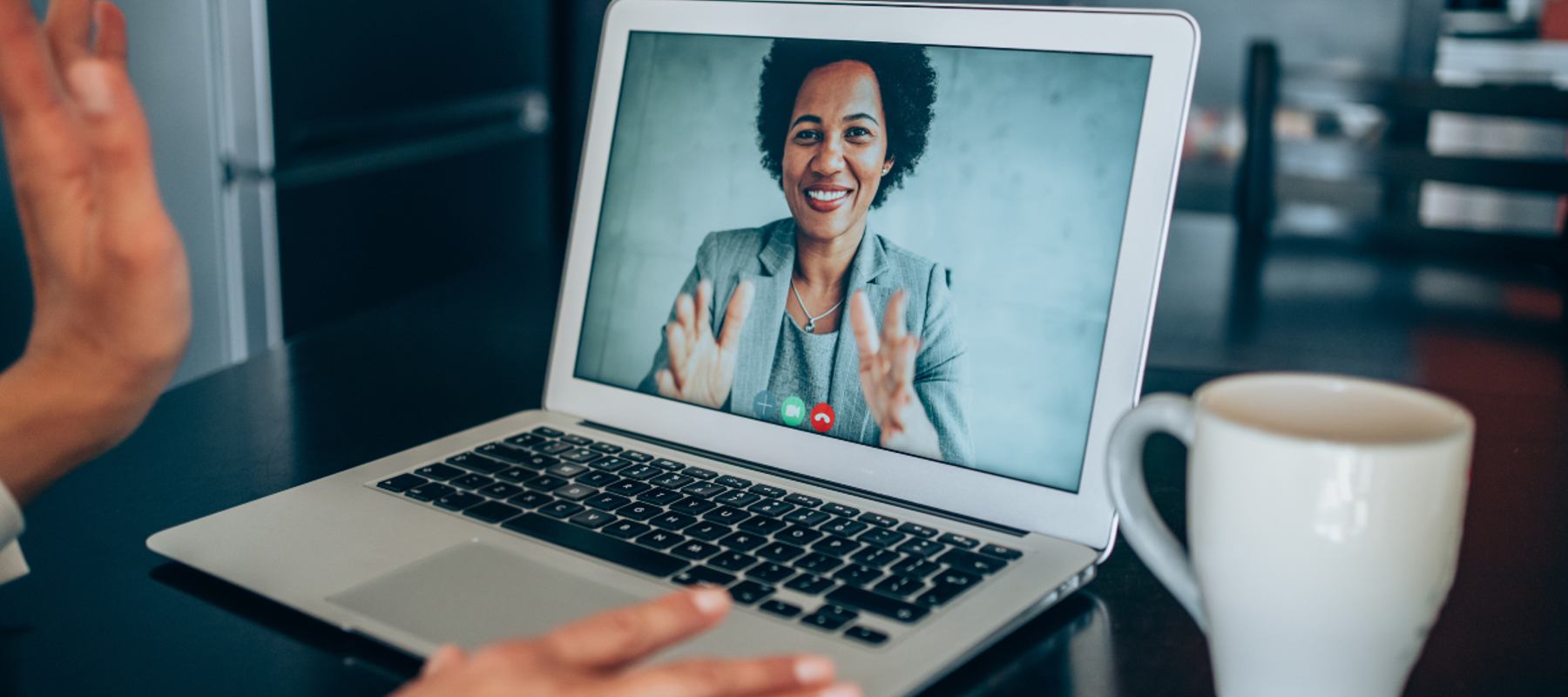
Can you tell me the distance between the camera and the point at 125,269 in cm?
51

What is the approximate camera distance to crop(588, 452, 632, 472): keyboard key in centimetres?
69

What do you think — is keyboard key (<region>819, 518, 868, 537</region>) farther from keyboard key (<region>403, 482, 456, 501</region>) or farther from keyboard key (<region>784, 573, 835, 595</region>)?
keyboard key (<region>403, 482, 456, 501</region>)

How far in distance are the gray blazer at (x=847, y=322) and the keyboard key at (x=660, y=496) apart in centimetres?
9

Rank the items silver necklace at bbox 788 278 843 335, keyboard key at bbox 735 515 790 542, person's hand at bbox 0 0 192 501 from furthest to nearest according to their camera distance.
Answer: silver necklace at bbox 788 278 843 335 → keyboard key at bbox 735 515 790 542 → person's hand at bbox 0 0 192 501

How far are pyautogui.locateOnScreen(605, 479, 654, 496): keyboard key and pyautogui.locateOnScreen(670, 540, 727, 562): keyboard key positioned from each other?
76 mm

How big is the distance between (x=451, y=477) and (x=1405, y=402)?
0.47m

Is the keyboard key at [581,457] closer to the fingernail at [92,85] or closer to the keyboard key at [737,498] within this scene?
the keyboard key at [737,498]

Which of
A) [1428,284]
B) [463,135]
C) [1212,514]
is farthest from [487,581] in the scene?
[463,135]

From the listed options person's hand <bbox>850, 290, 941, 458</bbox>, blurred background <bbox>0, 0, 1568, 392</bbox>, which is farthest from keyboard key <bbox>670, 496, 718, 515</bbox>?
blurred background <bbox>0, 0, 1568, 392</bbox>

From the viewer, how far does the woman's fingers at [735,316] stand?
2.40 feet

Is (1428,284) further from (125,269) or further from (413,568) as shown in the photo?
(125,269)

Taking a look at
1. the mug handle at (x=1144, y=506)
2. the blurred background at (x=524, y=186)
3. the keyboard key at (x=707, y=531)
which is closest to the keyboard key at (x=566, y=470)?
the keyboard key at (x=707, y=531)

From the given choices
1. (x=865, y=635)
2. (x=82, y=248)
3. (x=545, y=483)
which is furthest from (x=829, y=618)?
(x=82, y=248)

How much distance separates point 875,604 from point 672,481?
18 cm
